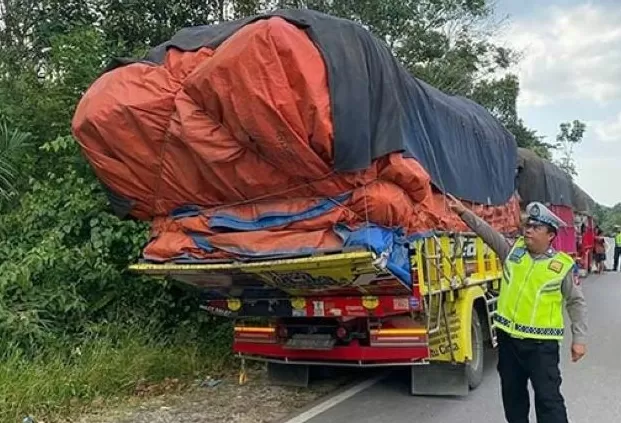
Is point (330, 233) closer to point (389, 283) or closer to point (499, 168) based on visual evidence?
point (389, 283)

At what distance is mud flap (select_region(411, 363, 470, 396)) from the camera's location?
6.71 metres

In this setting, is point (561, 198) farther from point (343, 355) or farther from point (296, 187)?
point (296, 187)

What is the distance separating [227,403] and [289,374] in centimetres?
90

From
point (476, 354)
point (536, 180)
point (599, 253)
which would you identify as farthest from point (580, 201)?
point (476, 354)

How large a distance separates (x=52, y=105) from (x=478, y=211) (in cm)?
580

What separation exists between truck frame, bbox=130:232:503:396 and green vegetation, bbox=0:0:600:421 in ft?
3.95

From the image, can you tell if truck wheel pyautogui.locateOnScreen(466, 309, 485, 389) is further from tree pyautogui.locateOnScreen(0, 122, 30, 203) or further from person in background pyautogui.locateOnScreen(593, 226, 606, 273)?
person in background pyautogui.locateOnScreen(593, 226, 606, 273)

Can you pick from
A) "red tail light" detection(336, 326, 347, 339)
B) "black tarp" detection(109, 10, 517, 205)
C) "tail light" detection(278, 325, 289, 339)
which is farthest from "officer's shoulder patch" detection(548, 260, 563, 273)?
"tail light" detection(278, 325, 289, 339)

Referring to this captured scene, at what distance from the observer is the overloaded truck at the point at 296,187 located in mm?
5137

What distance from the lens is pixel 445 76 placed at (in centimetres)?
1873

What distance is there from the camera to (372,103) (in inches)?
213

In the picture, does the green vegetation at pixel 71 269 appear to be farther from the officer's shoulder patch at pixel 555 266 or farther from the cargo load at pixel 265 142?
the officer's shoulder patch at pixel 555 266

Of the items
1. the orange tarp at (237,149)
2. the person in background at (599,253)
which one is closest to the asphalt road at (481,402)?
the orange tarp at (237,149)

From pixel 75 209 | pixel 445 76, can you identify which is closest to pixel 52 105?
pixel 75 209
